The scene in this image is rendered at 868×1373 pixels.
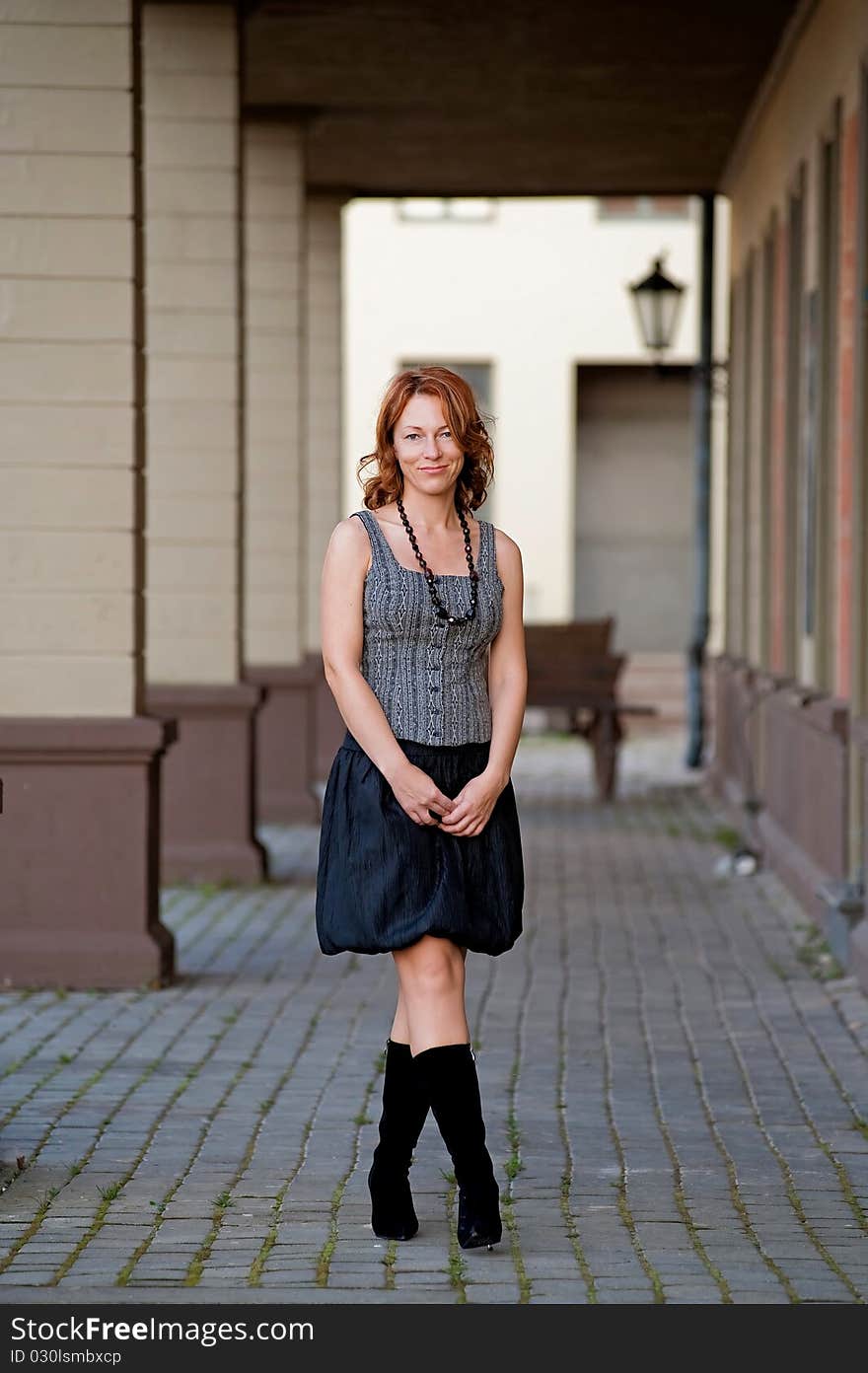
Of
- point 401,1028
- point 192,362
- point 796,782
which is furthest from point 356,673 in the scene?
point 192,362

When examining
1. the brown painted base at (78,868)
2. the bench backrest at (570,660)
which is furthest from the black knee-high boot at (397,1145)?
the bench backrest at (570,660)

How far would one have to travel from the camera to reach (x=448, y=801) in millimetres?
4906

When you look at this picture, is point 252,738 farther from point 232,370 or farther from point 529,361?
point 529,361

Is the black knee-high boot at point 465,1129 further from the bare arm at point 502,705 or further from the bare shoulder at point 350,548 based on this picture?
the bare shoulder at point 350,548

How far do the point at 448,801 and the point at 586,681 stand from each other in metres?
13.1

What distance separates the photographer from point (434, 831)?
4949 millimetres

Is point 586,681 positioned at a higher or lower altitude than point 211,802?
higher

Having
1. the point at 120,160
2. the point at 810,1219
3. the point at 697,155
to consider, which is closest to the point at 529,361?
the point at 697,155

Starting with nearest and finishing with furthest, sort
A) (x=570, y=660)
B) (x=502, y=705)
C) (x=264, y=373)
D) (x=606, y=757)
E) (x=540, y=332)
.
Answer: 1. (x=502, y=705)
2. (x=264, y=373)
3. (x=606, y=757)
4. (x=570, y=660)
5. (x=540, y=332)

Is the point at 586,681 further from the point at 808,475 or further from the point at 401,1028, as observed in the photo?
the point at 401,1028

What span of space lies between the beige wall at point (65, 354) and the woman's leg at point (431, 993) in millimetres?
3921

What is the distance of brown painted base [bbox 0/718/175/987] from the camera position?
8648 mm

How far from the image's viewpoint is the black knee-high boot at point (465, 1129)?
16.2ft

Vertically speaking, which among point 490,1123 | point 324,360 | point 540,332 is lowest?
point 490,1123
